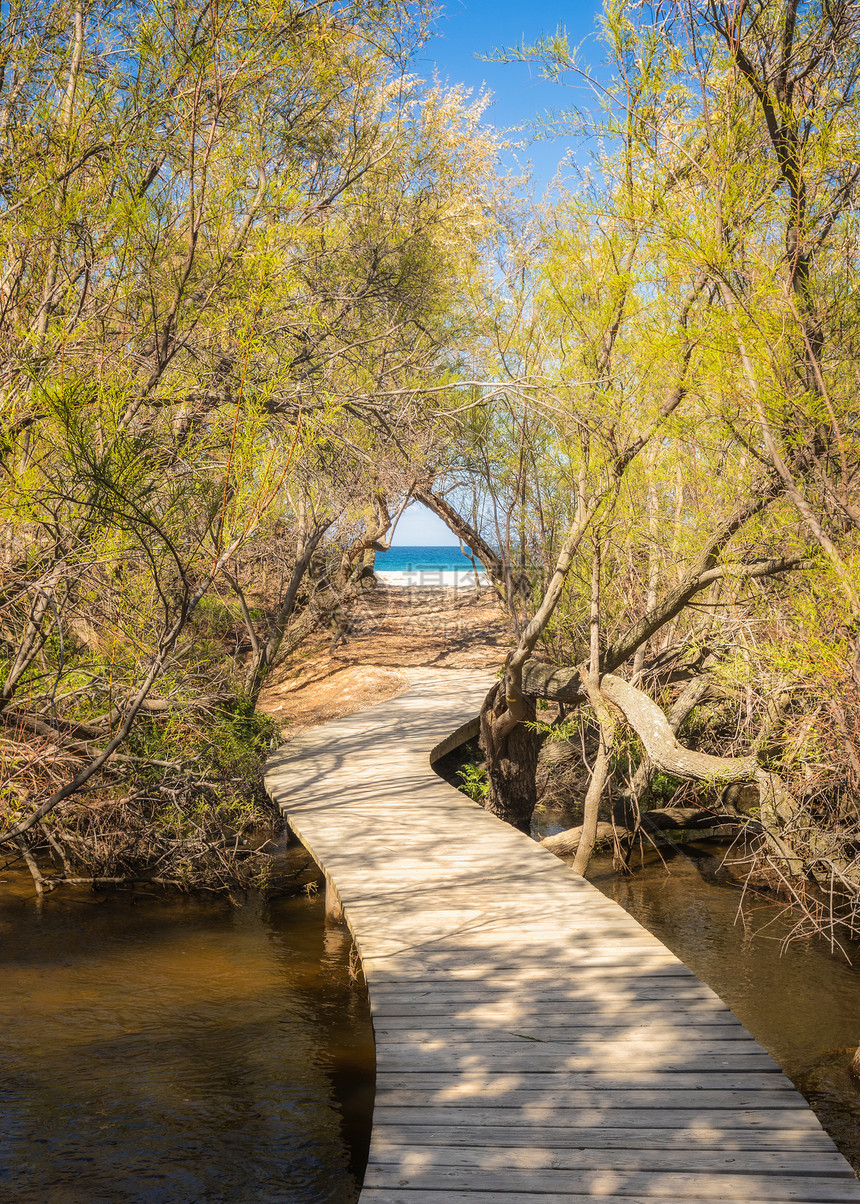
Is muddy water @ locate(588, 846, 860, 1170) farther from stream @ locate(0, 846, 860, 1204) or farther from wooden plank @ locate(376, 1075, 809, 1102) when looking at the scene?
wooden plank @ locate(376, 1075, 809, 1102)

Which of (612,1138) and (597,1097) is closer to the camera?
(612,1138)

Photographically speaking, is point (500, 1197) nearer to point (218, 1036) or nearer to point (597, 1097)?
point (597, 1097)

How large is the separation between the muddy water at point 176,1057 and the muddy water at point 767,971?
2.52 m

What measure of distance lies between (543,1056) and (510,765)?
5.68m

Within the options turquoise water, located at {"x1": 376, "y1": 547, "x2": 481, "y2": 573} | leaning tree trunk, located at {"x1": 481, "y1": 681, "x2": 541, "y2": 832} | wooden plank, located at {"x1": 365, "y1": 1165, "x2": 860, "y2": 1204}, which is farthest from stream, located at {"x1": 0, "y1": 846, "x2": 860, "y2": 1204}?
turquoise water, located at {"x1": 376, "y1": 547, "x2": 481, "y2": 573}

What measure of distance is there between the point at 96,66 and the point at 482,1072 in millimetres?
5820

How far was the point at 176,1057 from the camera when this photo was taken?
5.07 m

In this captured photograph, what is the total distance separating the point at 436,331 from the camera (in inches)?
375

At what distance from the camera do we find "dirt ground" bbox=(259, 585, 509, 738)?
13398mm

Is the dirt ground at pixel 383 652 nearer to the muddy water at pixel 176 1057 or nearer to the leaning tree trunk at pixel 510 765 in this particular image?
the leaning tree trunk at pixel 510 765

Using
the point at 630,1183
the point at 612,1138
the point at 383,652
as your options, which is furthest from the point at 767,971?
the point at 383,652

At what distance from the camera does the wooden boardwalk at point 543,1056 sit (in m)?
2.76

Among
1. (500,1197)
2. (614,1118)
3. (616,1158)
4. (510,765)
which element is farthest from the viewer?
(510,765)

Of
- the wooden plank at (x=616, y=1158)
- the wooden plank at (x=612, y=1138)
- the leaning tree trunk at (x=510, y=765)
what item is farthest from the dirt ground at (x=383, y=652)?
the wooden plank at (x=616, y=1158)
